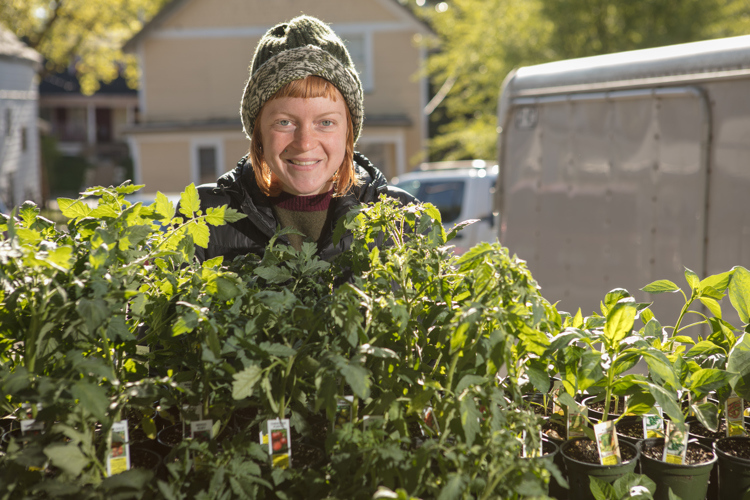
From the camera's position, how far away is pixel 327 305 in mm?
1419

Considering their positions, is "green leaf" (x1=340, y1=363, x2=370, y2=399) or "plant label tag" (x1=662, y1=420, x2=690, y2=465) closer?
"green leaf" (x1=340, y1=363, x2=370, y2=399)

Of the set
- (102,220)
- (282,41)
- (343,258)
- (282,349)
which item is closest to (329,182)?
(282,41)

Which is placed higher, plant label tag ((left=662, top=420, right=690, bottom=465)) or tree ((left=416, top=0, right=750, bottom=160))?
tree ((left=416, top=0, right=750, bottom=160))

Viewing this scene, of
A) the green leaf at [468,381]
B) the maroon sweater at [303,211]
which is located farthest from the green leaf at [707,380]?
the maroon sweater at [303,211]

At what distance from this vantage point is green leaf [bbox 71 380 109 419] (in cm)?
116

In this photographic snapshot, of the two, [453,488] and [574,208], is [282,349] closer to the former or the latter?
[453,488]

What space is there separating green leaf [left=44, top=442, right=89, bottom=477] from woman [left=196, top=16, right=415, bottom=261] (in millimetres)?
1078

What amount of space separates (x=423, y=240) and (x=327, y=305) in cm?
26

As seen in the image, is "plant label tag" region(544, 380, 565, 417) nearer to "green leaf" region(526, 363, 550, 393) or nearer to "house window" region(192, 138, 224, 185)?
"green leaf" region(526, 363, 550, 393)

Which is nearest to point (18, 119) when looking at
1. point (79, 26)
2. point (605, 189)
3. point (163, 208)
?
point (79, 26)

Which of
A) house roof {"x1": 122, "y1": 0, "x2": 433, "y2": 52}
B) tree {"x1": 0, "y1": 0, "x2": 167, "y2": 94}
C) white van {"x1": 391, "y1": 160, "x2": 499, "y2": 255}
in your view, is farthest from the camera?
tree {"x1": 0, "y1": 0, "x2": 167, "y2": 94}

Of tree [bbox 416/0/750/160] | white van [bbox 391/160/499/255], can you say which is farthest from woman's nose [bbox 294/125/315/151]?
tree [bbox 416/0/750/160]

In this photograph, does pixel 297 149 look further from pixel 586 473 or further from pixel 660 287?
pixel 586 473

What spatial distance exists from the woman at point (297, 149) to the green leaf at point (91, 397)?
3.45ft
